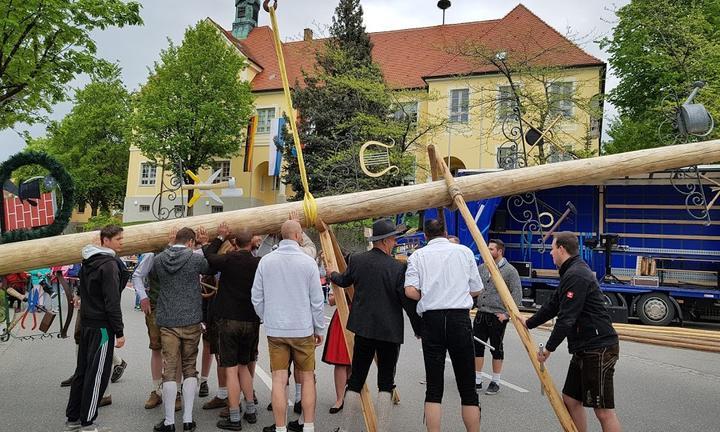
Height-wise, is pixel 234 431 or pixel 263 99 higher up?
pixel 263 99

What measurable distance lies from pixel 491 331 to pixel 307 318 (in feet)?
9.22

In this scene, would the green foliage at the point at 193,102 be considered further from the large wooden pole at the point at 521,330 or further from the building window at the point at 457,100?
the large wooden pole at the point at 521,330

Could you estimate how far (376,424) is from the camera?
13.7 feet

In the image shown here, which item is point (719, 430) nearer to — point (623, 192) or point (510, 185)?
point (510, 185)

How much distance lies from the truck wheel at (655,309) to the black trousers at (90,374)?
10870mm

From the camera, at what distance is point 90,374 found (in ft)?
14.3

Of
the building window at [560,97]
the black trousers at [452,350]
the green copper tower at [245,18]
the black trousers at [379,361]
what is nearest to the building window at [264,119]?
the green copper tower at [245,18]

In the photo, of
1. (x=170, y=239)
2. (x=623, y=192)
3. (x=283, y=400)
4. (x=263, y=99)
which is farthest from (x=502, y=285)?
(x=263, y=99)

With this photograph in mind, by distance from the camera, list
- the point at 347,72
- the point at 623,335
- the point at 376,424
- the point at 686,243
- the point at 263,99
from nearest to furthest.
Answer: the point at 376,424
the point at 623,335
the point at 686,243
the point at 347,72
the point at 263,99

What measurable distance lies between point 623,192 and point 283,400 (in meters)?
10.6

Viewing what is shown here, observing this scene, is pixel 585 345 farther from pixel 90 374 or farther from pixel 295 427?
pixel 90 374

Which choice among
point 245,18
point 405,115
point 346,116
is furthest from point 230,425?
point 245,18

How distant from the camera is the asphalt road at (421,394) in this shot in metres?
4.97

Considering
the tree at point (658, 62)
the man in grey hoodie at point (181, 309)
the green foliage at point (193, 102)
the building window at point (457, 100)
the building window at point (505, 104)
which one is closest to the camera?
the man in grey hoodie at point (181, 309)
